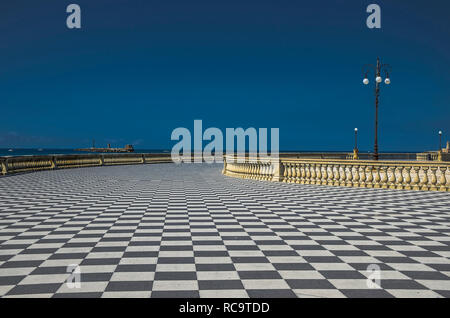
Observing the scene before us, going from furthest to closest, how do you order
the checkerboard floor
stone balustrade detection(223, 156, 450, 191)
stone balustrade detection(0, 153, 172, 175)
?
stone balustrade detection(0, 153, 172, 175) → stone balustrade detection(223, 156, 450, 191) → the checkerboard floor

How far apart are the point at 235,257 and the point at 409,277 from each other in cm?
235

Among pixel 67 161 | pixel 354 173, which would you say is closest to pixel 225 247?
pixel 354 173

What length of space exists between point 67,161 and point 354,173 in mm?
23462

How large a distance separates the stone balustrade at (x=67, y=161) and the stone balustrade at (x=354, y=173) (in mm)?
14099

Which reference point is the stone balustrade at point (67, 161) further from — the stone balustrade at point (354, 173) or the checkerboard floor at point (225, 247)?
the checkerboard floor at point (225, 247)

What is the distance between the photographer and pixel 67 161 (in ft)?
109

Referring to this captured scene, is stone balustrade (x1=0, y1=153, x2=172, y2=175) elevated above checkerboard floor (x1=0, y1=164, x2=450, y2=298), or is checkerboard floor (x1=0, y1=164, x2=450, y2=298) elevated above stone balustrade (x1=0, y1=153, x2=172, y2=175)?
stone balustrade (x1=0, y1=153, x2=172, y2=175)

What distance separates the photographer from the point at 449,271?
18.2 ft

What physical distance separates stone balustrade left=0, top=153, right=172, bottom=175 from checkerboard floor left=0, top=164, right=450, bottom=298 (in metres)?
14.7

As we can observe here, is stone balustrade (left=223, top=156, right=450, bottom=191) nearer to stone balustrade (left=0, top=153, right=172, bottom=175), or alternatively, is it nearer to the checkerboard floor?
the checkerboard floor

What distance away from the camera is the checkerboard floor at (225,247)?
15.8ft

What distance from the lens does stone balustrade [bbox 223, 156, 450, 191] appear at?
1638 centimetres

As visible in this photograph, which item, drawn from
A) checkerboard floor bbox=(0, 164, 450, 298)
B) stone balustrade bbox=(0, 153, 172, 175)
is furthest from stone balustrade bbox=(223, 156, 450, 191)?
stone balustrade bbox=(0, 153, 172, 175)
